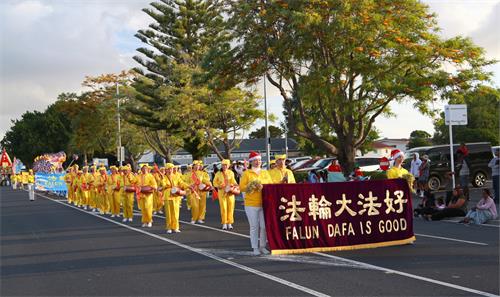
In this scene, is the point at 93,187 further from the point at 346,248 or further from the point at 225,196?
the point at 346,248

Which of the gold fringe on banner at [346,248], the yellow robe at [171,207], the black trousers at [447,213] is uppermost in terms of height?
the yellow robe at [171,207]

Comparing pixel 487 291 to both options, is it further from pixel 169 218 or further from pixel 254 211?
pixel 169 218

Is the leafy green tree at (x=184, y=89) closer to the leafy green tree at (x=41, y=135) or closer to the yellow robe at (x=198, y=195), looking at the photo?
the yellow robe at (x=198, y=195)

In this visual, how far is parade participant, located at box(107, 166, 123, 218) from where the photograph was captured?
18.8m

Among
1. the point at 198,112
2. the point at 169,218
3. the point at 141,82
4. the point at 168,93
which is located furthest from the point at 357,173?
the point at 141,82

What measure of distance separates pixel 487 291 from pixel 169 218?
28.1 feet

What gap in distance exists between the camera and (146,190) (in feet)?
49.3

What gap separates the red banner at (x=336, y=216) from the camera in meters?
10.1

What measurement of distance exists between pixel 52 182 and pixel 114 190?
63.3 ft

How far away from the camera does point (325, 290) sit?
729 cm

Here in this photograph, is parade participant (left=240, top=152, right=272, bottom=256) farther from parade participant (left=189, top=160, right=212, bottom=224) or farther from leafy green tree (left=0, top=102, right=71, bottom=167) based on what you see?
leafy green tree (left=0, top=102, right=71, bottom=167)

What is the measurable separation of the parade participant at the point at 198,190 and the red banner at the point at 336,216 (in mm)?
5626

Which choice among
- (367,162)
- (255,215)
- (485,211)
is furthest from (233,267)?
(367,162)

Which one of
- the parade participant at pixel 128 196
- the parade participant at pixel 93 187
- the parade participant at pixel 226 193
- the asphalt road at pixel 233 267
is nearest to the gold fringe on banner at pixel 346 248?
the asphalt road at pixel 233 267
